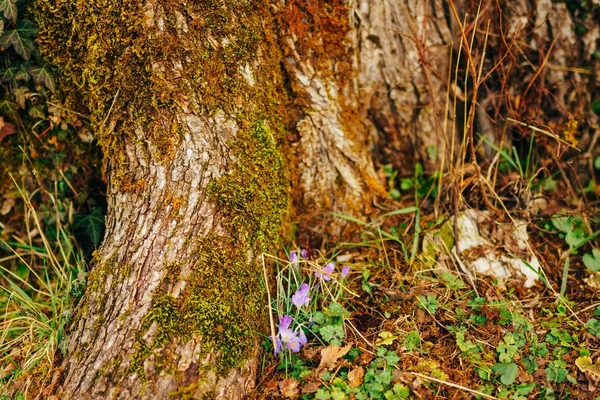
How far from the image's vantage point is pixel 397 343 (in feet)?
7.70

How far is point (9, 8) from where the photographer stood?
96.4 inches

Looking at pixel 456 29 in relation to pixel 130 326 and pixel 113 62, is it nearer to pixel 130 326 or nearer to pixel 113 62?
pixel 113 62

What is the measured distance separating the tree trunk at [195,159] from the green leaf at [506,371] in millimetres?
1088

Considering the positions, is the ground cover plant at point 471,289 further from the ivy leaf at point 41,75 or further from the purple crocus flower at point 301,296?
the ivy leaf at point 41,75

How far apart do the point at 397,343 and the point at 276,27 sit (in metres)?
1.72

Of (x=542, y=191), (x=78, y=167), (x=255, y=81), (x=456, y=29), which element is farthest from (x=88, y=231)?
(x=542, y=191)

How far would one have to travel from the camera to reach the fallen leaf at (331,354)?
2236 mm

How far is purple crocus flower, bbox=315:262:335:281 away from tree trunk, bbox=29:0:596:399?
32cm

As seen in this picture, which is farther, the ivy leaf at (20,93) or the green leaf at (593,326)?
the ivy leaf at (20,93)

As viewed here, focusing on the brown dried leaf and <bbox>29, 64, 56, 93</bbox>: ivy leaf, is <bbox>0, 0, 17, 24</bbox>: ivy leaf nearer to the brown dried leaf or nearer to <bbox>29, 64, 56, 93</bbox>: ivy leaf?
<bbox>29, 64, 56, 93</bbox>: ivy leaf

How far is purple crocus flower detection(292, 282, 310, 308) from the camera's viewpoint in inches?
93.7

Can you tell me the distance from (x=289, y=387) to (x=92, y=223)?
1.52m

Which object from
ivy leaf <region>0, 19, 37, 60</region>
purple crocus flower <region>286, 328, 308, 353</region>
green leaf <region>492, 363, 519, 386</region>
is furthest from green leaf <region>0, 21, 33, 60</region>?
green leaf <region>492, 363, 519, 386</region>

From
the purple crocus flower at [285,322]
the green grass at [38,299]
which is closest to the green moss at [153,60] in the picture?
the green grass at [38,299]
